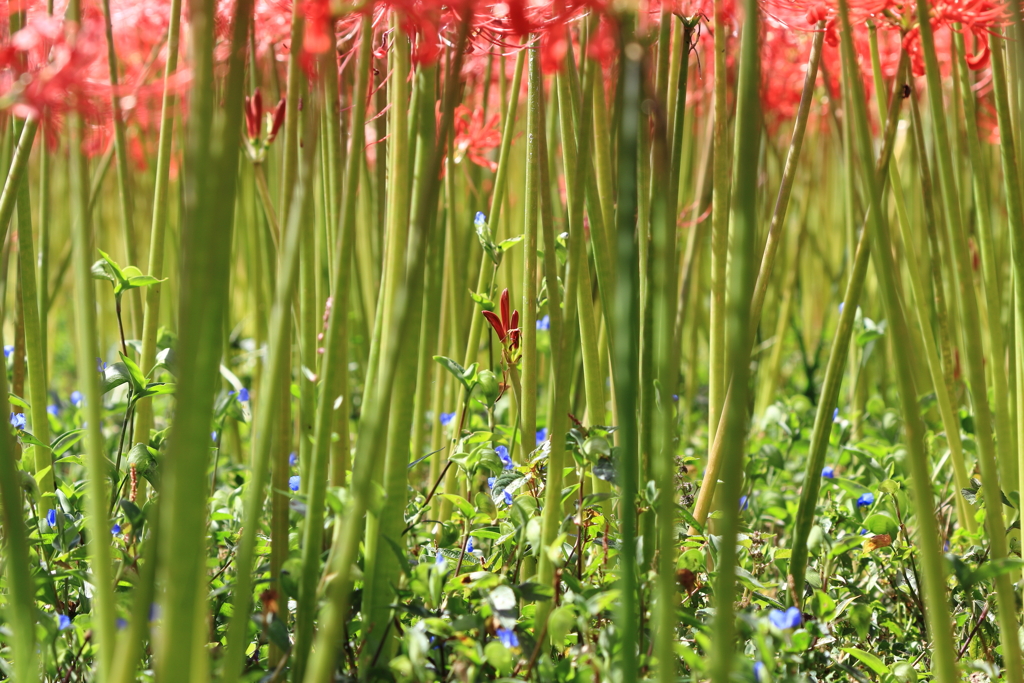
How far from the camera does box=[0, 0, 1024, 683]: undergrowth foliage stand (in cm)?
36

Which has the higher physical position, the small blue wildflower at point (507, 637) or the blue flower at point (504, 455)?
the blue flower at point (504, 455)

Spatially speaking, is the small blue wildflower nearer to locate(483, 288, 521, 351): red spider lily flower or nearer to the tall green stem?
the tall green stem

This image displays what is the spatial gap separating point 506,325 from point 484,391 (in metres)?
0.06

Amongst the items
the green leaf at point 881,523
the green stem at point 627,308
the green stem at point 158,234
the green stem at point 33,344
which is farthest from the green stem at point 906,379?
the green stem at point 33,344

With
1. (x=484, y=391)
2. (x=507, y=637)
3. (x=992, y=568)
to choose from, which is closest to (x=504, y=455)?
(x=484, y=391)

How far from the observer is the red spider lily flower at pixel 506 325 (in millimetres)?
664

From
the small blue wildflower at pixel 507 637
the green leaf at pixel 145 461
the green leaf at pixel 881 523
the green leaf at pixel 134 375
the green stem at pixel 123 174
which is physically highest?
the green stem at pixel 123 174

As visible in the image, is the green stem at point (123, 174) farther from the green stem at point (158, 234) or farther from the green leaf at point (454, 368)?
the green leaf at point (454, 368)

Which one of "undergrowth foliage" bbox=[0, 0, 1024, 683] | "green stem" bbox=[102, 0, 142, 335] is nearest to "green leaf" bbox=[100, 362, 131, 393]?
"undergrowth foliage" bbox=[0, 0, 1024, 683]

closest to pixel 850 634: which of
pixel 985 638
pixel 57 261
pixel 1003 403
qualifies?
pixel 985 638

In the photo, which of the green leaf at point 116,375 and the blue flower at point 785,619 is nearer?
the blue flower at point 785,619

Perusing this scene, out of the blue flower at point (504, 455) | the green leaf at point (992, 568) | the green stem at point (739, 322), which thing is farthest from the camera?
the blue flower at point (504, 455)

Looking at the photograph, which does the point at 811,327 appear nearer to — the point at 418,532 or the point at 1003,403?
the point at 1003,403

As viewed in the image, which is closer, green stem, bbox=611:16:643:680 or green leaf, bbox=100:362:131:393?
green stem, bbox=611:16:643:680
